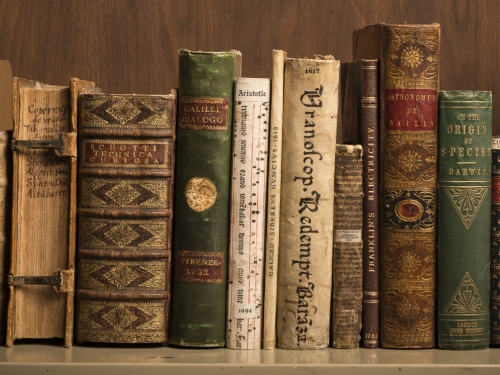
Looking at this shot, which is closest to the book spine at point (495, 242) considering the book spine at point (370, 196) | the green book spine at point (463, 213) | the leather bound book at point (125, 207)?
the green book spine at point (463, 213)

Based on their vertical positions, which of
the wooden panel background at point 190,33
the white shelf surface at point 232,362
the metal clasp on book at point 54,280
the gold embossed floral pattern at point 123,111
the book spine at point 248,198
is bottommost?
the white shelf surface at point 232,362

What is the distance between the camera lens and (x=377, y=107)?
44.9 inches

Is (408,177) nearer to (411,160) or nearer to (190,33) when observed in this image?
(411,160)

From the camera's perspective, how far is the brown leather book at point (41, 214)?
1130 millimetres

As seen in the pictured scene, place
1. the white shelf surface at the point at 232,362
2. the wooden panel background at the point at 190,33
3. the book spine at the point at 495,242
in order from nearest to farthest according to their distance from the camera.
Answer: the white shelf surface at the point at 232,362 → the book spine at the point at 495,242 → the wooden panel background at the point at 190,33

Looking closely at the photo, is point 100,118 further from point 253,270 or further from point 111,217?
point 253,270

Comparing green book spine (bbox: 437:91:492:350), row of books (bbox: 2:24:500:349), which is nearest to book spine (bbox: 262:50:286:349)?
row of books (bbox: 2:24:500:349)

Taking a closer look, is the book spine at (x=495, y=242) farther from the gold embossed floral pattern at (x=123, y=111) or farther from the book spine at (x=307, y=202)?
the gold embossed floral pattern at (x=123, y=111)

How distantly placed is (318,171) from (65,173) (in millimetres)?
353

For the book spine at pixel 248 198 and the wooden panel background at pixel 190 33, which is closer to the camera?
the book spine at pixel 248 198

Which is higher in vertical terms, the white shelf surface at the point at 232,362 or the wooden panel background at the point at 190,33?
the wooden panel background at the point at 190,33

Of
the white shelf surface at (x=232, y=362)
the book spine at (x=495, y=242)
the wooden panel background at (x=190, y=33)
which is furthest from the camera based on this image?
the wooden panel background at (x=190, y=33)

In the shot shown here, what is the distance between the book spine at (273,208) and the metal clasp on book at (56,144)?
273 mm

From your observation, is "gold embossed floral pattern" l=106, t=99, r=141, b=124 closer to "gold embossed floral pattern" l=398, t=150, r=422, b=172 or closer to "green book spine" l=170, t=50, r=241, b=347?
"green book spine" l=170, t=50, r=241, b=347
